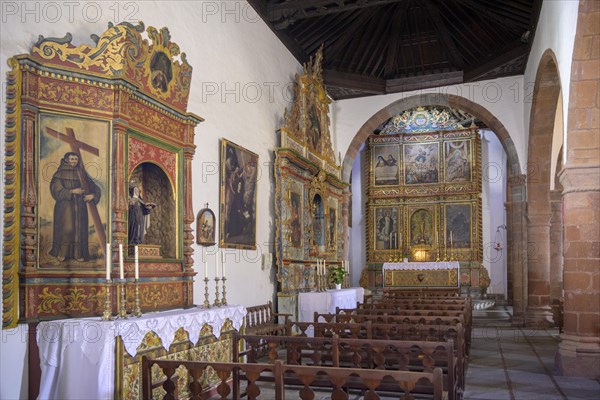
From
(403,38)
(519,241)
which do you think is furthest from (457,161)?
(403,38)

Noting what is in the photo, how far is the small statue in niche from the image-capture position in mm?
6281

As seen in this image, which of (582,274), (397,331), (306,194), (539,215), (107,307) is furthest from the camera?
(539,215)

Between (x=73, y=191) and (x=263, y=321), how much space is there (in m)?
5.45

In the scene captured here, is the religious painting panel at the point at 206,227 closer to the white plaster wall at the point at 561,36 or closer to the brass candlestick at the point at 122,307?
the brass candlestick at the point at 122,307

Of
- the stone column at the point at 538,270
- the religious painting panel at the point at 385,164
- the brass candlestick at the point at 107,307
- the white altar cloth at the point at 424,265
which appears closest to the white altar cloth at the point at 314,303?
the stone column at the point at 538,270

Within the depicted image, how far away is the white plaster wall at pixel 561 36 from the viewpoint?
7410 millimetres

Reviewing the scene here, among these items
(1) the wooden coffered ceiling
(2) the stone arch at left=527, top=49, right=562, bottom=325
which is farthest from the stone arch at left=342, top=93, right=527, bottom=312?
(2) the stone arch at left=527, top=49, right=562, bottom=325

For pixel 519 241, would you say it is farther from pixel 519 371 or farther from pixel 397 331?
pixel 397 331

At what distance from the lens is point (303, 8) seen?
36.4 ft

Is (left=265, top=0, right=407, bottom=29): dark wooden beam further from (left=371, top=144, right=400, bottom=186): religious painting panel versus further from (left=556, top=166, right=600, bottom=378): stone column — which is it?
(left=371, top=144, right=400, bottom=186): religious painting panel

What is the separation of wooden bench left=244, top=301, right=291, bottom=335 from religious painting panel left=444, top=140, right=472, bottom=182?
490 inches

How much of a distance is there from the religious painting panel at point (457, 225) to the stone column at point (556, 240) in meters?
6.82

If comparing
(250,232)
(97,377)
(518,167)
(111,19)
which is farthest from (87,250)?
(518,167)

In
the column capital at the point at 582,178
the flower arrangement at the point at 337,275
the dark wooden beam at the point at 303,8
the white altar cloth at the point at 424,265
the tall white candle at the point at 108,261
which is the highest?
the dark wooden beam at the point at 303,8
